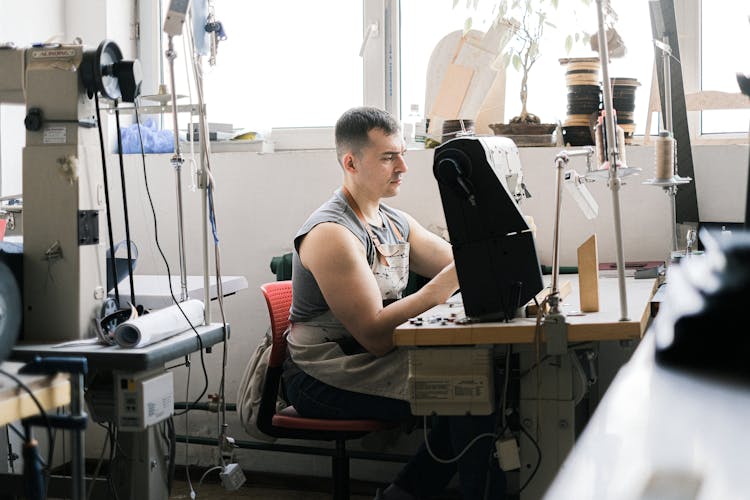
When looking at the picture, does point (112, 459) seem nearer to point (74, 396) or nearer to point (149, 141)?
point (74, 396)

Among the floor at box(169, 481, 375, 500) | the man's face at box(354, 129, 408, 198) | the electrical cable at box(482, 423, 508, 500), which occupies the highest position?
the man's face at box(354, 129, 408, 198)

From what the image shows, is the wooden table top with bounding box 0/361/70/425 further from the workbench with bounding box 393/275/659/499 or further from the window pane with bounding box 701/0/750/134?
the window pane with bounding box 701/0/750/134

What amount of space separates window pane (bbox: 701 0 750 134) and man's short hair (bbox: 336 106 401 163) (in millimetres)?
1255

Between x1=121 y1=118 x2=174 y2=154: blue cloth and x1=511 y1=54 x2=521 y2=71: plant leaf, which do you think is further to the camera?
x1=121 y1=118 x2=174 y2=154: blue cloth

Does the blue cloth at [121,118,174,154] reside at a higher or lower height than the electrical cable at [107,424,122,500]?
higher

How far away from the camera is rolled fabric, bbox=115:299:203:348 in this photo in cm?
182

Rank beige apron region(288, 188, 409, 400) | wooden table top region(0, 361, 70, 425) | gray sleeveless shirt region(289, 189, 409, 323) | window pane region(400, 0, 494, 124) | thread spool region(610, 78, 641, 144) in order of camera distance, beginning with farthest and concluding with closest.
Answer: window pane region(400, 0, 494, 124), thread spool region(610, 78, 641, 144), gray sleeveless shirt region(289, 189, 409, 323), beige apron region(288, 188, 409, 400), wooden table top region(0, 361, 70, 425)

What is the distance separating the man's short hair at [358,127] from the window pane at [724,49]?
126 centimetres

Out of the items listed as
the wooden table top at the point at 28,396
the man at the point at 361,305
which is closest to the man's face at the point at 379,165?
Answer: the man at the point at 361,305

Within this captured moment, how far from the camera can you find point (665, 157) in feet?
7.74

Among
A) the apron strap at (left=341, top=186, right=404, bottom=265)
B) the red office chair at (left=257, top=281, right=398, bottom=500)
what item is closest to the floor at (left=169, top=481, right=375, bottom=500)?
the red office chair at (left=257, top=281, right=398, bottom=500)

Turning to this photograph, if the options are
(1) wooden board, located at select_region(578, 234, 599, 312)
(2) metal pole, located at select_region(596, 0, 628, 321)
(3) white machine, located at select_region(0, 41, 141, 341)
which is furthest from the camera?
(1) wooden board, located at select_region(578, 234, 599, 312)


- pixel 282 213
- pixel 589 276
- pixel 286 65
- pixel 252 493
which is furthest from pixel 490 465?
pixel 286 65

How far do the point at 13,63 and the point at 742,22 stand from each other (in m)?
2.41
